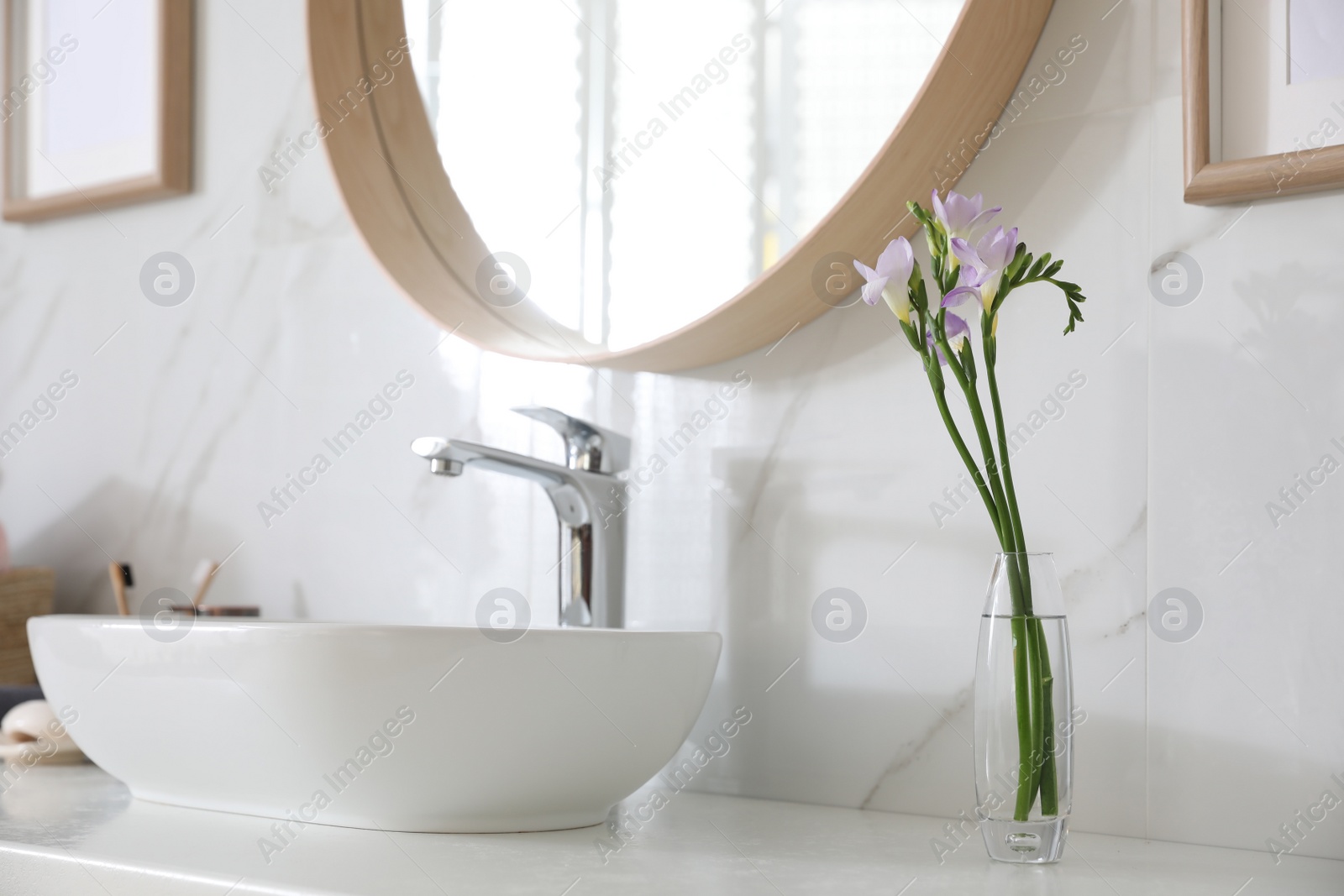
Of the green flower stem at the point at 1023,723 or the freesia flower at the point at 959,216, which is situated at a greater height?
the freesia flower at the point at 959,216

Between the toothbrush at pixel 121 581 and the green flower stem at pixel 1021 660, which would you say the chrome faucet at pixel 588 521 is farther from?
the toothbrush at pixel 121 581

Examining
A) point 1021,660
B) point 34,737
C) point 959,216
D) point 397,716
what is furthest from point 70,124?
point 1021,660

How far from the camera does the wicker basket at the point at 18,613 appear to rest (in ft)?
3.97

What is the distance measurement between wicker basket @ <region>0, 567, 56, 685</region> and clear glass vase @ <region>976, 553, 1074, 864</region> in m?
0.99

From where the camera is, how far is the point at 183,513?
128 cm

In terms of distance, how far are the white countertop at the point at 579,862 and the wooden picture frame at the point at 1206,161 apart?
417 mm

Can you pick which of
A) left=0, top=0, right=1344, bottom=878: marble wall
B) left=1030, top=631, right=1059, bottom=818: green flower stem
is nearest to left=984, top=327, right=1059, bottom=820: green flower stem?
left=1030, top=631, right=1059, bottom=818: green flower stem

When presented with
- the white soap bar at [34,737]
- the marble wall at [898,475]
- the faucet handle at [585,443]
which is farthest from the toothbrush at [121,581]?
the faucet handle at [585,443]

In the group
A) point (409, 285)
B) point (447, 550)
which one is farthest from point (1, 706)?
point (409, 285)

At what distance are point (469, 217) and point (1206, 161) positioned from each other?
65 cm

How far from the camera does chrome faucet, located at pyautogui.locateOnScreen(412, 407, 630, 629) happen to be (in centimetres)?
93

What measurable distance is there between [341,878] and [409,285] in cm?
63

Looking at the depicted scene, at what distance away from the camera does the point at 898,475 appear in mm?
879

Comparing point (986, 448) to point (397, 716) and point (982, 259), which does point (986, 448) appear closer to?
point (982, 259)
